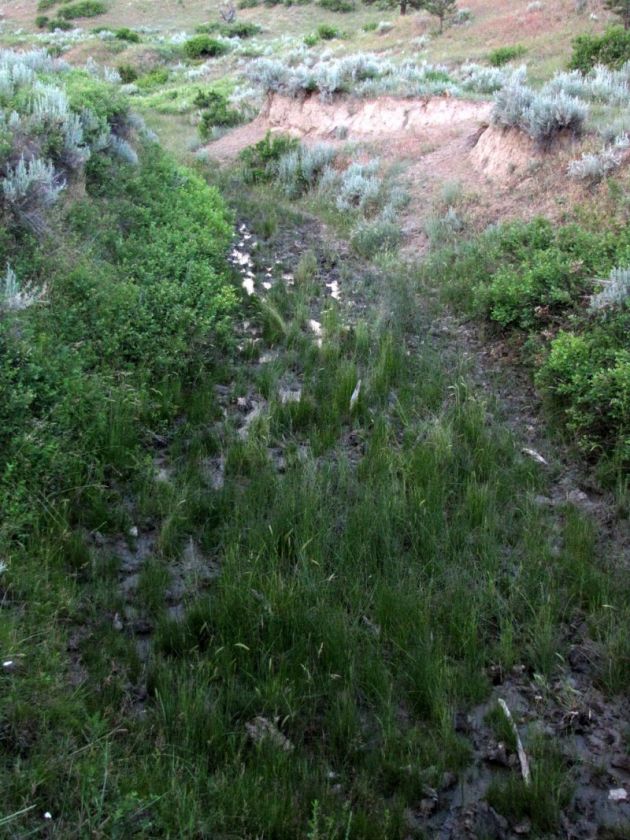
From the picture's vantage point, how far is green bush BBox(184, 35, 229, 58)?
3256 centimetres

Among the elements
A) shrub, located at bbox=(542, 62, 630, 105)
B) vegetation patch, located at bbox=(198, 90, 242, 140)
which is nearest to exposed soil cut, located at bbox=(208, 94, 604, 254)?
vegetation patch, located at bbox=(198, 90, 242, 140)

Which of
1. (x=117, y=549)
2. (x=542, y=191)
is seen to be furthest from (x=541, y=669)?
(x=542, y=191)

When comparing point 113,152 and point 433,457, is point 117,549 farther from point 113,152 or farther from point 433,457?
point 113,152

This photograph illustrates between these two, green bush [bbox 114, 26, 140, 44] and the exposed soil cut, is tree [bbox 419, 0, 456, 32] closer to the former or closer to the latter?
the exposed soil cut

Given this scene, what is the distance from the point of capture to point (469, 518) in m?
4.70

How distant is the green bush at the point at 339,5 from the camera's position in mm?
38469

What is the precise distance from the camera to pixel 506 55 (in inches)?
800

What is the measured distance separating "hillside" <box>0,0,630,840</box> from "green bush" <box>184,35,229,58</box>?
24.7 m

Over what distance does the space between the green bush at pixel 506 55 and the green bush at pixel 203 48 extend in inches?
652

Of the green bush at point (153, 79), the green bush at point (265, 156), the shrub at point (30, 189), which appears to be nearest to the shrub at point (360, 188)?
the green bush at point (265, 156)

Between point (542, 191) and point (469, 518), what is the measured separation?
6.04 metres

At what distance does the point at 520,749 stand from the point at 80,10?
49.1 m

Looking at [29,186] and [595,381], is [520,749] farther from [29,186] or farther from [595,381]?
[29,186]

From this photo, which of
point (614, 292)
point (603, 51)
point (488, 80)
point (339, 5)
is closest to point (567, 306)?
point (614, 292)
